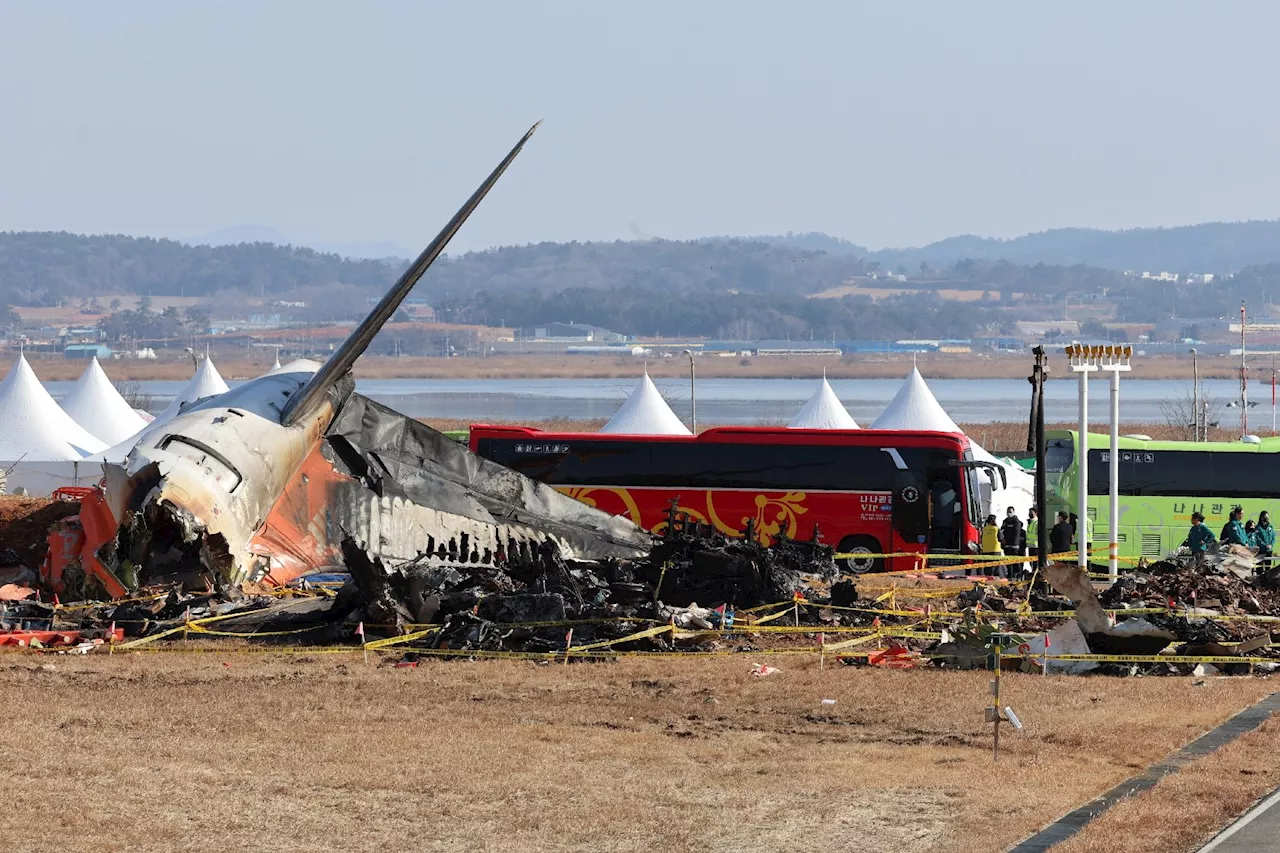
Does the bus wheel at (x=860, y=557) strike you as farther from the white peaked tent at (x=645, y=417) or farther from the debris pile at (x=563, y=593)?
the white peaked tent at (x=645, y=417)

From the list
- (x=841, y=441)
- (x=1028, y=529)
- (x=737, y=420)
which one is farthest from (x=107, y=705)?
(x=737, y=420)

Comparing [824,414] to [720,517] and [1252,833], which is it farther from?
[1252,833]

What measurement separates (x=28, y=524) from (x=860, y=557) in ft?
54.0

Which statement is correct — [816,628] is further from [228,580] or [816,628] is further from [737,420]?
[737,420]

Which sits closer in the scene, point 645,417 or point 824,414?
point 645,417

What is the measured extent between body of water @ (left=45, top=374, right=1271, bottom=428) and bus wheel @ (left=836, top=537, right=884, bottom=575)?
59.9 metres

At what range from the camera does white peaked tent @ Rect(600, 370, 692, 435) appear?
55625 mm

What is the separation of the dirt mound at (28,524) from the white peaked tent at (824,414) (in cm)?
3006

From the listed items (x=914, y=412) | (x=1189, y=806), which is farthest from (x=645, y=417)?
(x=1189, y=806)

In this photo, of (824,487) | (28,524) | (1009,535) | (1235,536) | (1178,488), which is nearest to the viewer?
(1235,536)

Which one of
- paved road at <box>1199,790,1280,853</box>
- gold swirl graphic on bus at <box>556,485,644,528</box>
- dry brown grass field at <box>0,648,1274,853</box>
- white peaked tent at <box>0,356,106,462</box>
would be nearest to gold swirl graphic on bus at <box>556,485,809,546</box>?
gold swirl graphic on bus at <box>556,485,644,528</box>

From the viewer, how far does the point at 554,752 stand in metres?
15.0

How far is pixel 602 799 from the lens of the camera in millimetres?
13094

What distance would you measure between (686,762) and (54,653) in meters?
9.82
